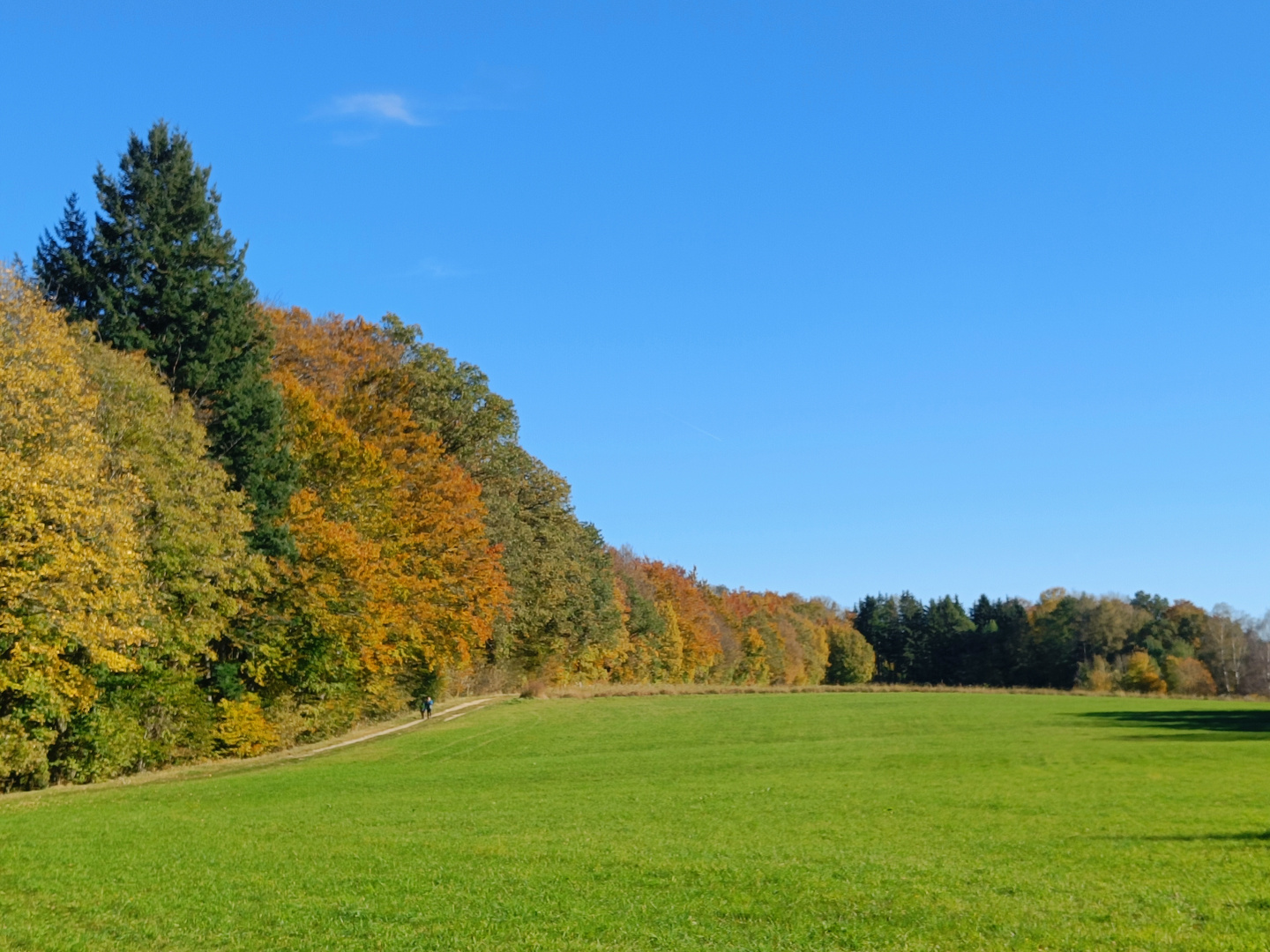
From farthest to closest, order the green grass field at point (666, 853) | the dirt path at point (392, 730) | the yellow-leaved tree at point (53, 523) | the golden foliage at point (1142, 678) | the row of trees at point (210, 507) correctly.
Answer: the golden foliage at point (1142, 678), the dirt path at point (392, 730), the row of trees at point (210, 507), the yellow-leaved tree at point (53, 523), the green grass field at point (666, 853)

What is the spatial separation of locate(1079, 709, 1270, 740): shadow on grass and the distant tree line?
34.4 meters

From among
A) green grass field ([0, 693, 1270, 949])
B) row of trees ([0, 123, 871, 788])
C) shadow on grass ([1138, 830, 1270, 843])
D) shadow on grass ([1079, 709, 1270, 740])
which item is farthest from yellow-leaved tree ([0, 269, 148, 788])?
shadow on grass ([1079, 709, 1270, 740])

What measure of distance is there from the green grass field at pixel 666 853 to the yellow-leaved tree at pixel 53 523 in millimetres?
4095

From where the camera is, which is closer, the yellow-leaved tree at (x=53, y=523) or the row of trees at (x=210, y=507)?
the yellow-leaved tree at (x=53, y=523)

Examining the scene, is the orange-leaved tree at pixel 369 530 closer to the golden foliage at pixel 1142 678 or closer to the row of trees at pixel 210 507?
the row of trees at pixel 210 507

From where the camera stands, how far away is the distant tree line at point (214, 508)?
26.4 m

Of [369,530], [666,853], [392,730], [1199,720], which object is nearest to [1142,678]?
[1199,720]

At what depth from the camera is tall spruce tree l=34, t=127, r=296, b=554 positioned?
3847cm

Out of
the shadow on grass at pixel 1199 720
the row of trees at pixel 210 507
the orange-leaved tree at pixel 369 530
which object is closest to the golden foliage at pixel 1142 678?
the shadow on grass at pixel 1199 720

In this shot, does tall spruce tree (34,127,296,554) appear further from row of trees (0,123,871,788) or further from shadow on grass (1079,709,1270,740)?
shadow on grass (1079,709,1270,740)

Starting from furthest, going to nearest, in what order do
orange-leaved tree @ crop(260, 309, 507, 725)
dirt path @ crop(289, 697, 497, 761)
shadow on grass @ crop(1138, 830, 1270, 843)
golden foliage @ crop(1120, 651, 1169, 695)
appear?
golden foliage @ crop(1120, 651, 1169, 695)
dirt path @ crop(289, 697, 497, 761)
orange-leaved tree @ crop(260, 309, 507, 725)
shadow on grass @ crop(1138, 830, 1270, 843)

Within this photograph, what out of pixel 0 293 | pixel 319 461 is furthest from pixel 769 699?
pixel 0 293

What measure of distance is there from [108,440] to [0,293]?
16.6ft

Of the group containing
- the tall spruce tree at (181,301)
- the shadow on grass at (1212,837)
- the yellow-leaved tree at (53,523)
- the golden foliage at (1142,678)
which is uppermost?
the tall spruce tree at (181,301)
